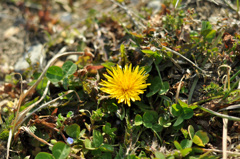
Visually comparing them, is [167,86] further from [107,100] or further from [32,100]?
[32,100]

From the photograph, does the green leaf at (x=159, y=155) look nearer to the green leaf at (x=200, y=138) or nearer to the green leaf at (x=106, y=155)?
the green leaf at (x=200, y=138)

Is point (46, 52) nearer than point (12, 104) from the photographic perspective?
No

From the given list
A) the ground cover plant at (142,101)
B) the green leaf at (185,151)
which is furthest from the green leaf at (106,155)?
the green leaf at (185,151)

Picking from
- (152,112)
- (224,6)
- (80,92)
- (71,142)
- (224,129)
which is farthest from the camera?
(224,6)

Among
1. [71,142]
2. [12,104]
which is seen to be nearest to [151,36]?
[71,142]

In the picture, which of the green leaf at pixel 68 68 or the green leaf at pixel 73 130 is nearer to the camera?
the green leaf at pixel 73 130

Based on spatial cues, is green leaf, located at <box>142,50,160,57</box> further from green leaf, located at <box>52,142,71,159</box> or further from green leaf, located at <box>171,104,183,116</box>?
green leaf, located at <box>52,142,71,159</box>

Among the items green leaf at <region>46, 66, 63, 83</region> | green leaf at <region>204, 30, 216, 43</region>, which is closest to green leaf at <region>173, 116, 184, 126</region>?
green leaf at <region>204, 30, 216, 43</region>
